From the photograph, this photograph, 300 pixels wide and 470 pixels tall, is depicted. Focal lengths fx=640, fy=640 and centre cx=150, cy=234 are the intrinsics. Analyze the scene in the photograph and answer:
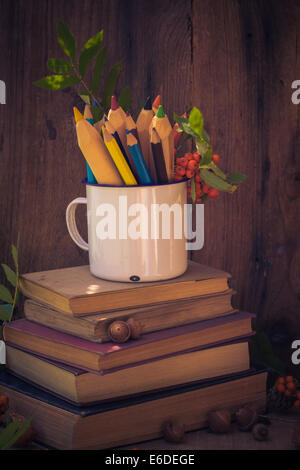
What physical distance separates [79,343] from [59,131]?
1.26 feet

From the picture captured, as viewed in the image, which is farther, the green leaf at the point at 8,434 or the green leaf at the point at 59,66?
the green leaf at the point at 59,66

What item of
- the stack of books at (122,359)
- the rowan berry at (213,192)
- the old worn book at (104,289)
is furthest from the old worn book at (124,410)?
the rowan berry at (213,192)

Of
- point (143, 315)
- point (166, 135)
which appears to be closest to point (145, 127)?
point (166, 135)

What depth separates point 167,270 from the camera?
861 millimetres

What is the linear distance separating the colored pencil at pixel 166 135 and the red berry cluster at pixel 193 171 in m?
0.01

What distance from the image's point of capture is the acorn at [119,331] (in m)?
0.78

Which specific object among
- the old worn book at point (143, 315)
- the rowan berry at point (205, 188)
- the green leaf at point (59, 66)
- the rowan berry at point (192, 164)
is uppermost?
the green leaf at point (59, 66)

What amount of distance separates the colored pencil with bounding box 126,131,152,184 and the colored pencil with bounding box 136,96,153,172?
0.08ft

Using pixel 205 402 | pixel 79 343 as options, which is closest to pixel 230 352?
pixel 205 402

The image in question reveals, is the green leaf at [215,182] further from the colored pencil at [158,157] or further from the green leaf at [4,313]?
the green leaf at [4,313]

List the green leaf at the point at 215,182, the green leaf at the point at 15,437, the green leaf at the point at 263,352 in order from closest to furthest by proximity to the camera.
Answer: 1. the green leaf at the point at 15,437
2. the green leaf at the point at 215,182
3. the green leaf at the point at 263,352

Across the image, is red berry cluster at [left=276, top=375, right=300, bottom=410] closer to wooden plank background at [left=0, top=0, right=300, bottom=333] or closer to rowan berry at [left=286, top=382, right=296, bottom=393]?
rowan berry at [left=286, top=382, right=296, bottom=393]

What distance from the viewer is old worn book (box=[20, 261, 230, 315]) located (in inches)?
31.8
